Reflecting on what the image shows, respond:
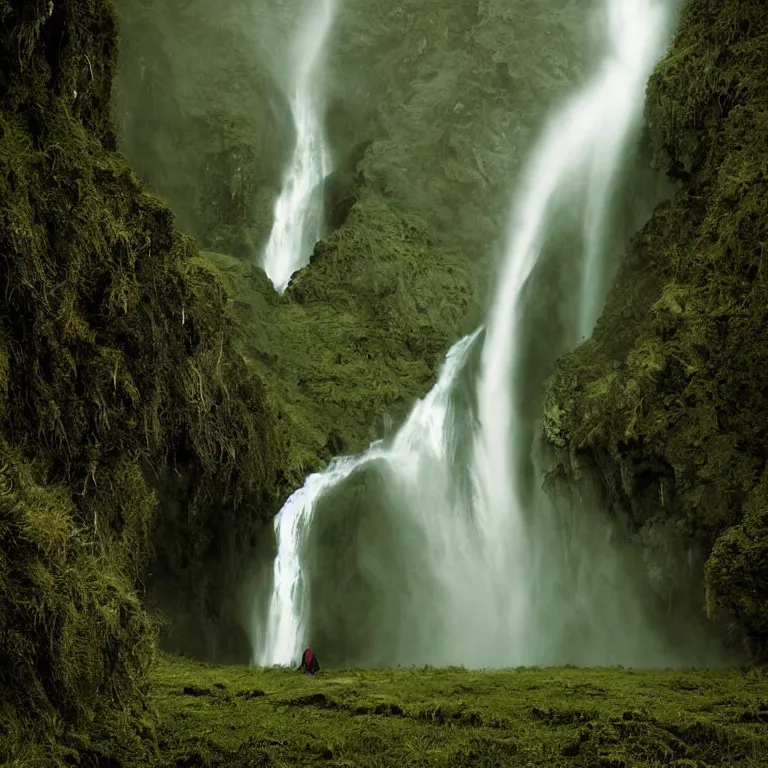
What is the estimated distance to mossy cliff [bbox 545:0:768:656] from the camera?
16.7 m

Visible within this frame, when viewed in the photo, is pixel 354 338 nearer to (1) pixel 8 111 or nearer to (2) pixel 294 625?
(2) pixel 294 625

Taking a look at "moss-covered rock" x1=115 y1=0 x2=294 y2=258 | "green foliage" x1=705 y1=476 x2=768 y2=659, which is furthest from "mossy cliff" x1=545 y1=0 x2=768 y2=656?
"moss-covered rock" x1=115 y1=0 x2=294 y2=258

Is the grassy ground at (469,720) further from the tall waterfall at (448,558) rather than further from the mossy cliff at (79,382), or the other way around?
the tall waterfall at (448,558)

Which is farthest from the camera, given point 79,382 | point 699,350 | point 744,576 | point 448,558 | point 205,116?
point 205,116

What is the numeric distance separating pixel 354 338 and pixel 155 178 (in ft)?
40.8

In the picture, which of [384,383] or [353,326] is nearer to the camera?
[384,383]

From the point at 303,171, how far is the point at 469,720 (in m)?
26.8

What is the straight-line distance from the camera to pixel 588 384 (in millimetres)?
21531

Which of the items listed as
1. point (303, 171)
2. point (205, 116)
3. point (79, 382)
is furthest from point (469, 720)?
point (205, 116)

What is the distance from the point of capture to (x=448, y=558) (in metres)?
21.6

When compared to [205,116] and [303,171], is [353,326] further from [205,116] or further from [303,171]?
[205,116]

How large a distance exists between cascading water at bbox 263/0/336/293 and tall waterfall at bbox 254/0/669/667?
8877 millimetres

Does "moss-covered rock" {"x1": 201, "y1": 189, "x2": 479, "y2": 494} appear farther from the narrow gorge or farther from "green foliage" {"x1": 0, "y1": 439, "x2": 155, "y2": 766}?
"green foliage" {"x1": 0, "y1": 439, "x2": 155, "y2": 766}

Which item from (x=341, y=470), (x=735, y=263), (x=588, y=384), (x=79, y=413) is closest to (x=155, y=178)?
(x=341, y=470)
